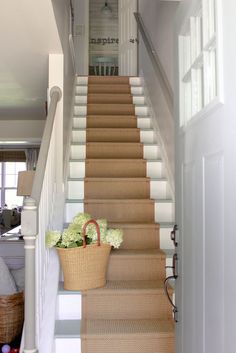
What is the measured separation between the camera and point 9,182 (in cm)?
1220

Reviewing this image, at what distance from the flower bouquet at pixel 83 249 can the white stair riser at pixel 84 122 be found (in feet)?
6.91

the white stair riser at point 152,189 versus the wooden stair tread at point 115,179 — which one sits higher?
the wooden stair tread at point 115,179

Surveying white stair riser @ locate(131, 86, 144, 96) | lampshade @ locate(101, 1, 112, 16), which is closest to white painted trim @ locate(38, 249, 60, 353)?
white stair riser @ locate(131, 86, 144, 96)

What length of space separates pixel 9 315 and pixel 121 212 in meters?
1.18

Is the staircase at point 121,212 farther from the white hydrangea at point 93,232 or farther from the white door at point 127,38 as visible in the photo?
Answer: the white door at point 127,38

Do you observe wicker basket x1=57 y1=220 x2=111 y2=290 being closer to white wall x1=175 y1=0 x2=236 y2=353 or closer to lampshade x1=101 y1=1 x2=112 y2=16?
white wall x1=175 y1=0 x2=236 y2=353

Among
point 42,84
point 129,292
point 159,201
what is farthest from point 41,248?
point 42,84

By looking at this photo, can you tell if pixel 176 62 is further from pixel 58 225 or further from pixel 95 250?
pixel 58 225

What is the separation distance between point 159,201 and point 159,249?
0.50 metres

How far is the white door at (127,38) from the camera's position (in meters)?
6.44

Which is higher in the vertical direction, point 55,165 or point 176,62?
point 176,62

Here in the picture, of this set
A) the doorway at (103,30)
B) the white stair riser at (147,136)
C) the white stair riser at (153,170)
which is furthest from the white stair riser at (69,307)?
the doorway at (103,30)

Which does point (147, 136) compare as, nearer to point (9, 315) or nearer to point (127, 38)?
point (9, 315)

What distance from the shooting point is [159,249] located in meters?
2.94
